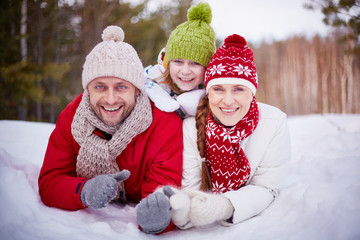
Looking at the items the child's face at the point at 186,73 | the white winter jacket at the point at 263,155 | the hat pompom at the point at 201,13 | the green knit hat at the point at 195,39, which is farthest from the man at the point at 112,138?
the hat pompom at the point at 201,13

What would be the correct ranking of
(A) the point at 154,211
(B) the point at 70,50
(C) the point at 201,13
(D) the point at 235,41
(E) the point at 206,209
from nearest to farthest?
(A) the point at 154,211 → (E) the point at 206,209 → (D) the point at 235,41 → (C) the point at 201,13 → (B) the point at 70,50

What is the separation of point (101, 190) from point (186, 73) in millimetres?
1383

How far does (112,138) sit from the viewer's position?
6.00ft

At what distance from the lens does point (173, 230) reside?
1688mm

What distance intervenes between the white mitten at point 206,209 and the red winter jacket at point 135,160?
A: 343 millimetres

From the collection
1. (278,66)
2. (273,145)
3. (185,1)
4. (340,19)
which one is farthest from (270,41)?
(273,145)

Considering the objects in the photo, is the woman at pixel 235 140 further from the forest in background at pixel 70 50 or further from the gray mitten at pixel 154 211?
the forest in background at pixel 70 50

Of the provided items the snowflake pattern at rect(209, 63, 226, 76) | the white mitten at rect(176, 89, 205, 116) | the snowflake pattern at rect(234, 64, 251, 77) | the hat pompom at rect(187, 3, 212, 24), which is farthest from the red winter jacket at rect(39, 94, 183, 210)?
the hat pompom at rect(187, 3, 212, 24)

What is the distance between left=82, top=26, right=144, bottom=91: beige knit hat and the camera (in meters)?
1.82

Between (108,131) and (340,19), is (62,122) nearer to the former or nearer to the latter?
(108,131)

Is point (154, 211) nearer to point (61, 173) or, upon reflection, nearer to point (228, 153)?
point (228, 153)

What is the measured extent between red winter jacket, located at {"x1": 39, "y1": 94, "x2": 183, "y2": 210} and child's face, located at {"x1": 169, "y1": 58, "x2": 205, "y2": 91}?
439 millimetres

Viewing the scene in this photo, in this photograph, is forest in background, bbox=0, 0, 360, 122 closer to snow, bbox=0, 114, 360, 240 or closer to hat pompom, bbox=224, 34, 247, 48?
hat pompom, bbox=224, 34, 247, 48

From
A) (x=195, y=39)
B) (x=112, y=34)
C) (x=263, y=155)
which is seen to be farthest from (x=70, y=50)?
(x=263, y=155)
